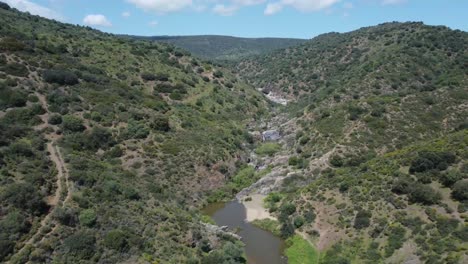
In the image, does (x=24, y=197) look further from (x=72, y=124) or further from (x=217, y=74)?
(x=217, y=74)

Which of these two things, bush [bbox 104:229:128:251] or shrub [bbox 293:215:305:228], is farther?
shrub [bbox 293:215:305:228]

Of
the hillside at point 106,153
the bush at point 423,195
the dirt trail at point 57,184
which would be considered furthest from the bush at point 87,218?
the bush at point 423,195

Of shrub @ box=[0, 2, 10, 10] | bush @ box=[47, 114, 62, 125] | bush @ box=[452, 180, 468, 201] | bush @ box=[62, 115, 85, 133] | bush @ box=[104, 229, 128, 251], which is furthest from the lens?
shrub @ box=[0, 2, 10, 10]

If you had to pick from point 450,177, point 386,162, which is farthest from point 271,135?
point 450,177

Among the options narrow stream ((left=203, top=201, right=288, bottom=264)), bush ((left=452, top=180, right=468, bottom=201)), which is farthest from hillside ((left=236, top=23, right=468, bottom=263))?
narrow stream ((left=203, top=201, right=288, bottom=264))

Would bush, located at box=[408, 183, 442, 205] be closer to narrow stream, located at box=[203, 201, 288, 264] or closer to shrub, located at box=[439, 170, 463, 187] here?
shrub, located at box=[439, 170, 463, 187]

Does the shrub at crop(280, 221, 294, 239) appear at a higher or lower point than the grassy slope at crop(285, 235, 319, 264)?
higher
